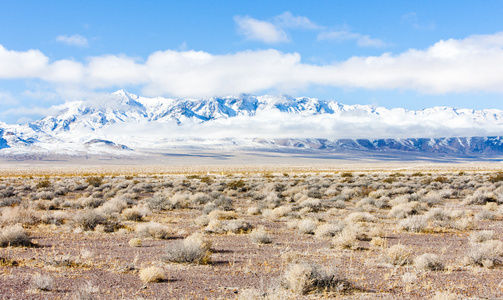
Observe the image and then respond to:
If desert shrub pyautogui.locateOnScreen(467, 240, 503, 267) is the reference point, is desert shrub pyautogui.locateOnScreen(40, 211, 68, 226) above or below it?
below

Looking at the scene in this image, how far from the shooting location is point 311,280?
8273 mm

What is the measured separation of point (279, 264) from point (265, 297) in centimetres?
333

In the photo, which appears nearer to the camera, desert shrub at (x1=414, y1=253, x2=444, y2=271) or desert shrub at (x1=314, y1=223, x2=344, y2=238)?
desert shrub at (x1=414, y1=253, x2=444, y2=271)

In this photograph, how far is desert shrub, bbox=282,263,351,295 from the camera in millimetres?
8234

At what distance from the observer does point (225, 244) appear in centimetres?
1347

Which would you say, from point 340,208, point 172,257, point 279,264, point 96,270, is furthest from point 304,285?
point 340,208

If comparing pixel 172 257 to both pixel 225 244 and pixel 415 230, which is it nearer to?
pixel 225 244

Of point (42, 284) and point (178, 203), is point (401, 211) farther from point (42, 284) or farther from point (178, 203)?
point (42, 284)

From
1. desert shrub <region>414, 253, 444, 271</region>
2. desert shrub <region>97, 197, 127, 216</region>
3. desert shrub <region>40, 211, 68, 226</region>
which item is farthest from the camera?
desert shrub <region>97, 197, 127, 216</region>

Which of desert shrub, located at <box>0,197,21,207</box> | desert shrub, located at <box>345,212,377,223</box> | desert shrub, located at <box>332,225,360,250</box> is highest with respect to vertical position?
desert shrub, located at <box>332,225,360,250</box>

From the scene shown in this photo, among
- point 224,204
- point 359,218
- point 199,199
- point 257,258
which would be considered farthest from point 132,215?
point 359,218

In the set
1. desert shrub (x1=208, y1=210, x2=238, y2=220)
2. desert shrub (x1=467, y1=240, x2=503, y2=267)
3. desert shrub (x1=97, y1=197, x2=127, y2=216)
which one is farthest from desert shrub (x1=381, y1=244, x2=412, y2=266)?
desert shrub (x1=97, y1=197, x2=127, y2=216)

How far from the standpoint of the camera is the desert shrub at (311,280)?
8.23 m

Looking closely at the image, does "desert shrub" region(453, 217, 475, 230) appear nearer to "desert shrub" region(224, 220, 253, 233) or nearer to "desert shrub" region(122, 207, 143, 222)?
"desert shrub" region(224, 220, 253, 233)
